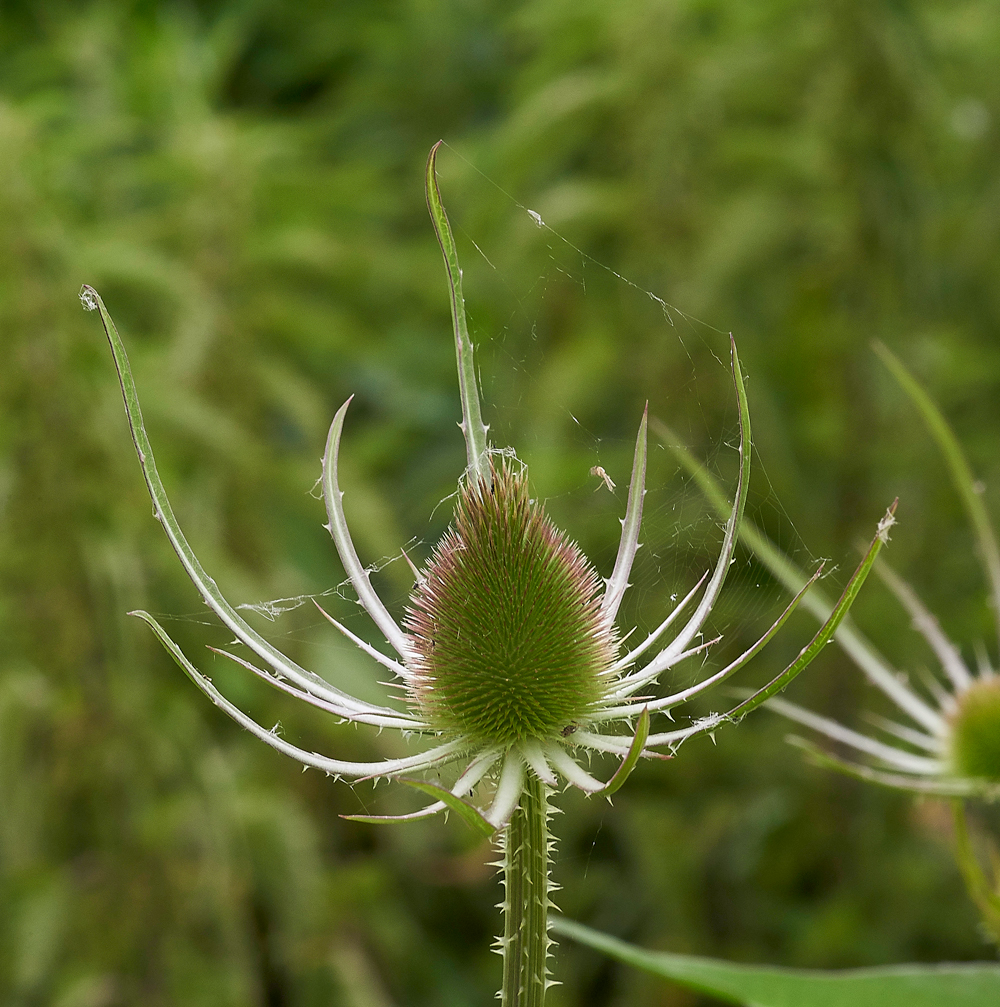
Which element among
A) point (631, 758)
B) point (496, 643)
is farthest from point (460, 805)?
point (496, 643)

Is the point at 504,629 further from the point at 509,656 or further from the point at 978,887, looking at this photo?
the point at 978,887

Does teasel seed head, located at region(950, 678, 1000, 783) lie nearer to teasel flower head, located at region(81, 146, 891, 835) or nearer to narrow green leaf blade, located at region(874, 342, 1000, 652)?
narrow green leaf blade, located at region(874, 342, 1000, 652)

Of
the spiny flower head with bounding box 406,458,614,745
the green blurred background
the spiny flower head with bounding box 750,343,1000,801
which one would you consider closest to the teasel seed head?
the spiny flower head with bounding box 750,343,1000,801

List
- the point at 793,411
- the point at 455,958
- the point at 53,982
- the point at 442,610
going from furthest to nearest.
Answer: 1. the point at 793,411
2. the point at 455,958
3. the point at 53,982
4. the point at 442,610

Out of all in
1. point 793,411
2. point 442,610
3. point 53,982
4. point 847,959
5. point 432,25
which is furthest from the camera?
point 432,25

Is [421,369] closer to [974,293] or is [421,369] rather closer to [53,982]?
[974,293]

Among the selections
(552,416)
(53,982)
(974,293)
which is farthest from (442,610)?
(974,293)
